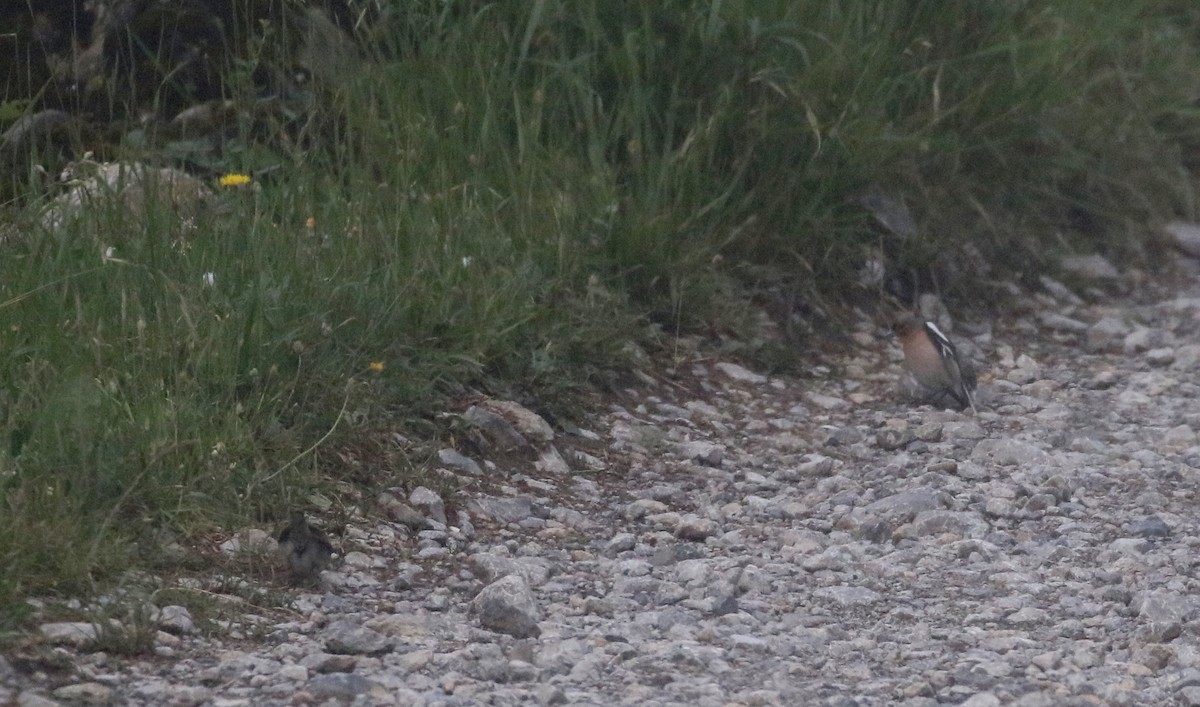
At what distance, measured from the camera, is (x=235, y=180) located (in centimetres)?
448

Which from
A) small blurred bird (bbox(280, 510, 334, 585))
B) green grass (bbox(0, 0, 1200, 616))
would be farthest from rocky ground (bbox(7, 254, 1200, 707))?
green grass (bbox(0, 0, 1200, 616))

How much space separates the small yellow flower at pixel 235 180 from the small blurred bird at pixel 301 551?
1473 millimetres

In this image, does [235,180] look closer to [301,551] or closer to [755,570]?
[301,551]

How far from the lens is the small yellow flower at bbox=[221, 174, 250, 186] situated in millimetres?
4434

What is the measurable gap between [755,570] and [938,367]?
1705mm

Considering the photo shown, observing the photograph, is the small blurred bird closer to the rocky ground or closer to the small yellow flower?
the rocky ground

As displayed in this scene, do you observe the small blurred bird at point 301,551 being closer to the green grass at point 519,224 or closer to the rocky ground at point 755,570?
the rocky ground at point 755,570

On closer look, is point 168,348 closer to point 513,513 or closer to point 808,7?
point 513,513

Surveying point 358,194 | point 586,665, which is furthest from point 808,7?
point 586,665

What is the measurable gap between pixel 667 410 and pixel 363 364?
1.11 m

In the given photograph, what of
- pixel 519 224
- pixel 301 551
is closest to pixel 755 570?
pixel 301 551

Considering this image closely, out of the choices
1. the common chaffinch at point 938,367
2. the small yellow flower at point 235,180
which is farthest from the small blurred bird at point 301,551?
the common chaffinch at point 938,367

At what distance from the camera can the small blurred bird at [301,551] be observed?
3.25 metres

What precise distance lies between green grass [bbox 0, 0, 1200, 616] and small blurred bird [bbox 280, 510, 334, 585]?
16 cm
